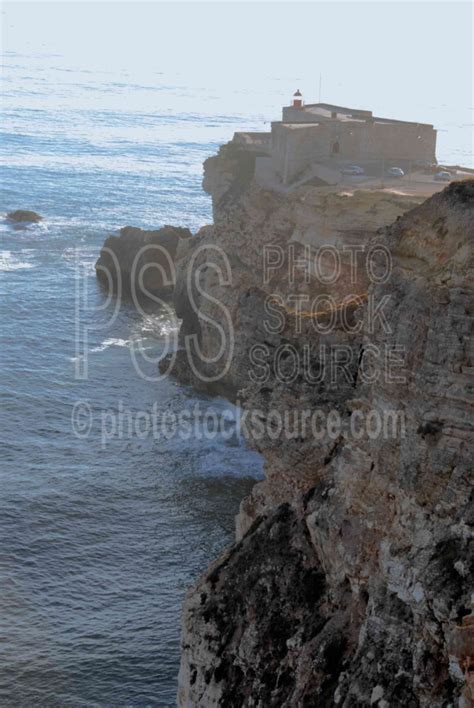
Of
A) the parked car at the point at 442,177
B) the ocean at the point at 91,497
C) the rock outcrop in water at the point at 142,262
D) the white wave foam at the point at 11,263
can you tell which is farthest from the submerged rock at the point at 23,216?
the parked car at the point at 442,177

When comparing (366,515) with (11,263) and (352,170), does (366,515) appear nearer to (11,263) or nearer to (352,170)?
(352,170)

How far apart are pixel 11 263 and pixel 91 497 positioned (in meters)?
43.2

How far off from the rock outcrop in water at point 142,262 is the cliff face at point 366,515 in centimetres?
5010

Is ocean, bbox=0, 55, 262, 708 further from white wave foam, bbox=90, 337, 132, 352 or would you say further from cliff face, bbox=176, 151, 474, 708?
cliff face, bbox=176, 151, 474, 708

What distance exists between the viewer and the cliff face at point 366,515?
19.2 metres

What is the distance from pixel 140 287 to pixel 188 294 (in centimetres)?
1579

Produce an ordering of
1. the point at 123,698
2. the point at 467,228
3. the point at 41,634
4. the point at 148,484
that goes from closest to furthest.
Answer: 1. the point at 467,228
2. the point at 123,698
3. the point at 41,634
4. the point at 148,484

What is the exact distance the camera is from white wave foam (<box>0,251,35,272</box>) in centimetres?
8544

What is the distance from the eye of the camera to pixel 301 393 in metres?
25.7

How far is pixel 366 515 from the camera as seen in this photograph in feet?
72.0

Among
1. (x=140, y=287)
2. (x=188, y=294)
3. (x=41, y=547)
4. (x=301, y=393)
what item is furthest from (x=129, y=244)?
(x=301, y=393)

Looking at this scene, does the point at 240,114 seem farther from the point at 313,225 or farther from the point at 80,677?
the point at 80,677

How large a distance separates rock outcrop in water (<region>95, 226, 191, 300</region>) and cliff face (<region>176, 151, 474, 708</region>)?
50097mm

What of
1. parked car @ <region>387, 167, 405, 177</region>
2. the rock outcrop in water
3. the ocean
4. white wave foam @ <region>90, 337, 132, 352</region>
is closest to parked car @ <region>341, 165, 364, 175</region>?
parked car @ <region>387, 167, 405, 177</region>
